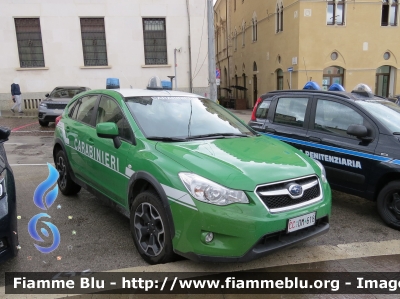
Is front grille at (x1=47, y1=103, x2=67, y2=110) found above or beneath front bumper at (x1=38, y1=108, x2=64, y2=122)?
above

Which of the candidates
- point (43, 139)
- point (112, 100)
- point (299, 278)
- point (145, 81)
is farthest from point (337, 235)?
point (145, 81)

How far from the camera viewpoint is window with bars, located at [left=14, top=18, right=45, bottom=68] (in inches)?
714

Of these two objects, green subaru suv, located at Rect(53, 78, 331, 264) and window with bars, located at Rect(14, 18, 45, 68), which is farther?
window with bars, located at Rect(14, 18, 45, 68)

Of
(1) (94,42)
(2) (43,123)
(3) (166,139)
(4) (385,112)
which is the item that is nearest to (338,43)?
(1) (94,42)

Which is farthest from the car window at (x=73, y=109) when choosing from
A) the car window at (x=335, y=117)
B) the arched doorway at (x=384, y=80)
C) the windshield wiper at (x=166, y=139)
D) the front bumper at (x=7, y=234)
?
the arched doorway at (x=384, y=80)

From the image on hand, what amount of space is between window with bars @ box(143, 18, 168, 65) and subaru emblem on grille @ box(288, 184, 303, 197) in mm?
17220

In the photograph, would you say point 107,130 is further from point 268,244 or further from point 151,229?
point 268,244

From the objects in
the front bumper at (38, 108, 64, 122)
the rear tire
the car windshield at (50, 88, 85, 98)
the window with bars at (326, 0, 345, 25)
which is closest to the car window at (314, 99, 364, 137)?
the front bumper at (38, 108, 64, 122)

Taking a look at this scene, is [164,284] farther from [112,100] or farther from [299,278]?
[112,100]

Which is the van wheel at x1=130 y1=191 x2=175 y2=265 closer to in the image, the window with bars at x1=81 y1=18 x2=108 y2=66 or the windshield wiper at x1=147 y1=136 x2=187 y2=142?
the windshield wiper at x1=147 y1=136 x2=187 y2=142

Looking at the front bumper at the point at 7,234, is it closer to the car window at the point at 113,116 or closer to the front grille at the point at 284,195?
the car window at the point at 113,116

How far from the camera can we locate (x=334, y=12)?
18875 mm

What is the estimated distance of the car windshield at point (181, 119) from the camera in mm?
3556

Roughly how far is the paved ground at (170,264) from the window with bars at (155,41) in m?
15.0
